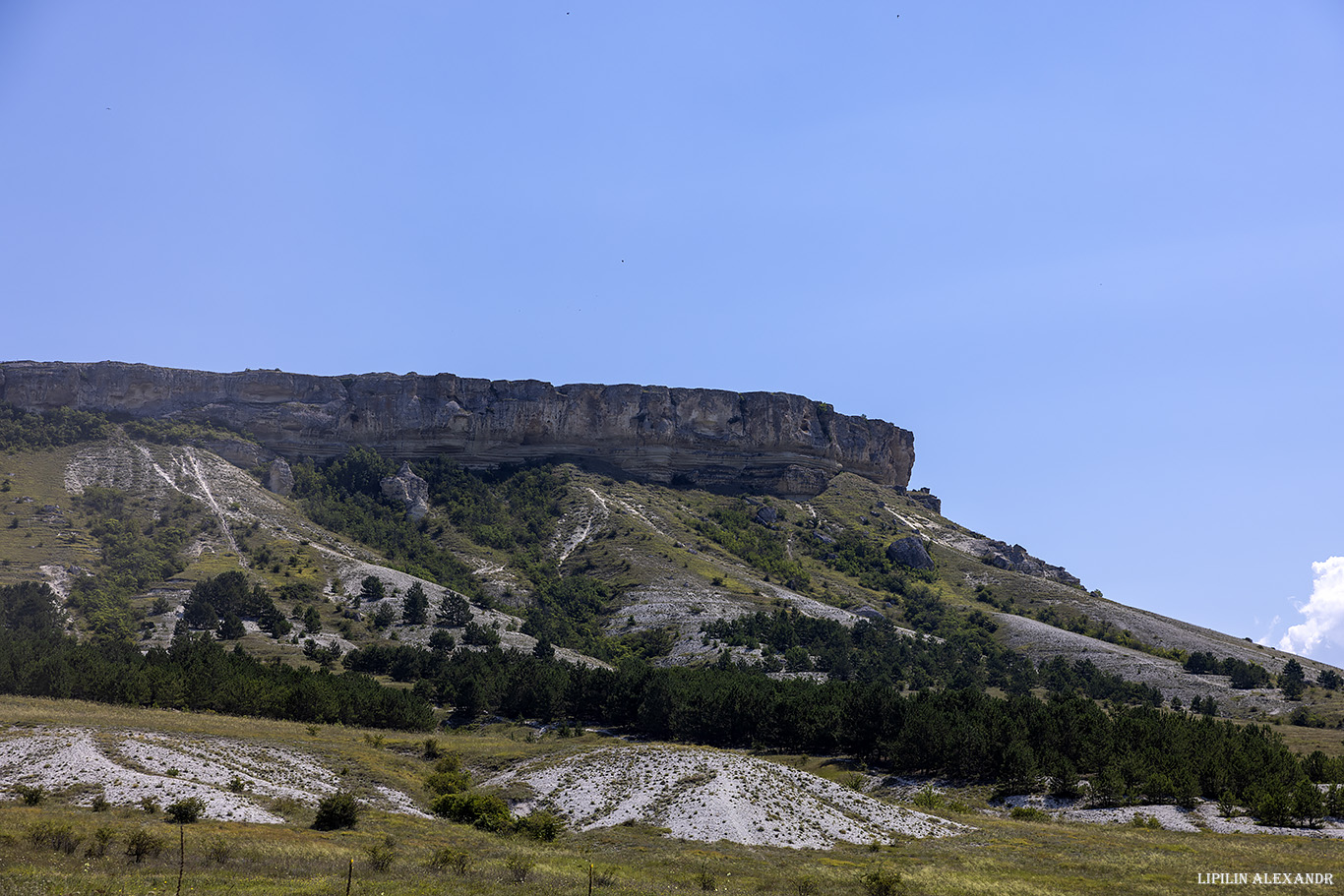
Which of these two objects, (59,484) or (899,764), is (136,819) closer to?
(899,764)

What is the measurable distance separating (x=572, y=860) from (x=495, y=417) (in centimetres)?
13973

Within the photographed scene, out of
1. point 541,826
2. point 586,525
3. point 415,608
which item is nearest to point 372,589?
point 415,608

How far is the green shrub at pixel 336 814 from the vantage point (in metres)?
35.1

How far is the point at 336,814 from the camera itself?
35250 mm

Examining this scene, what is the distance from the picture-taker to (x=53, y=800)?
33375mm

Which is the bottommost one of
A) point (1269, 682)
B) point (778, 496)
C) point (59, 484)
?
point (1269, 682)

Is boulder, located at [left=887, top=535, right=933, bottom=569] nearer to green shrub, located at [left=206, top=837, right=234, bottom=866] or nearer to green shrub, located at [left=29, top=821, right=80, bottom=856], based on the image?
green shrub, located at [left=206, top=837, right=234, bottom=866]

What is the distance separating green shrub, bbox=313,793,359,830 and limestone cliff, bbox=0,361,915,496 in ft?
430

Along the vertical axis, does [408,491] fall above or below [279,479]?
above

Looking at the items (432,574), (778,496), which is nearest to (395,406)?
(432,574)

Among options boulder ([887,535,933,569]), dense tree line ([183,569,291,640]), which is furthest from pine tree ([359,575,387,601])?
boulder ([887,535,933,569])

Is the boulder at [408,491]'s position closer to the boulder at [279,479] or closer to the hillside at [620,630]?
the hillside at [620,630]

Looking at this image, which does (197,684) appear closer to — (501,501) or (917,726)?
(917,726)

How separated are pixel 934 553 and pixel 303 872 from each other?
14059 centimetres
